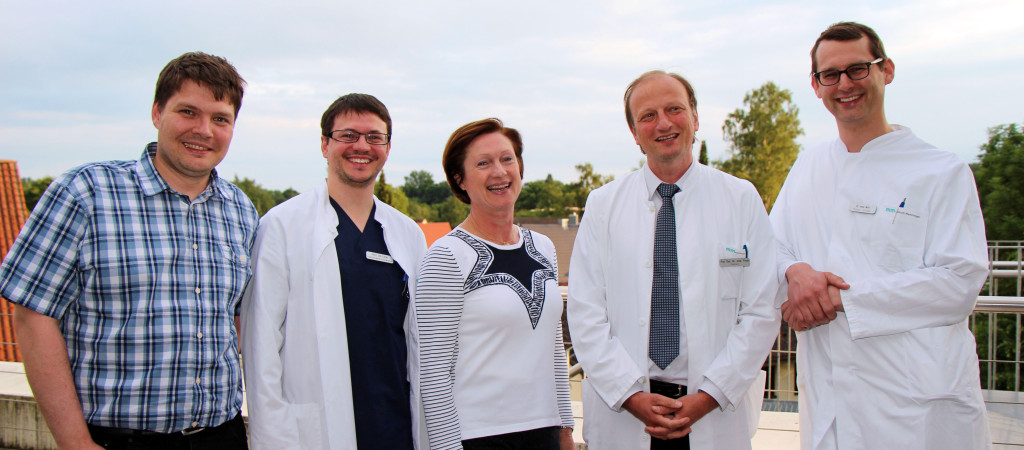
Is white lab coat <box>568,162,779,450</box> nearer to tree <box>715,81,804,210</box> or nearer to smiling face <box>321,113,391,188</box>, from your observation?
smiling face <box>321,113,391,188</box>


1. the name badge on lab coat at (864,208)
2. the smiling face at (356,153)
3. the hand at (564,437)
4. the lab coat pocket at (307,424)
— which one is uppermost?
the smiling face at (356,153)

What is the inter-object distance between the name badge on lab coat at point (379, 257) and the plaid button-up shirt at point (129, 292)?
0.64 m

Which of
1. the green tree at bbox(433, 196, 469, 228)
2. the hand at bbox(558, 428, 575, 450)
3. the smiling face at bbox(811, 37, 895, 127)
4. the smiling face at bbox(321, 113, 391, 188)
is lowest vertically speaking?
the hand at bbox(558, 428, 575, 450)

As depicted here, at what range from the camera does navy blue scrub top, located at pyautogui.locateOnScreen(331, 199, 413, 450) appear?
269 cm

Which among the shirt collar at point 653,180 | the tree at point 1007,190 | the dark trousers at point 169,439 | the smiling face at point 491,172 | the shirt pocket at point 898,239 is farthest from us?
the tree at point 1007,190

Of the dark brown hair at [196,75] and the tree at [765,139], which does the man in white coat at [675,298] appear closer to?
the dark brown hair at [196,75]

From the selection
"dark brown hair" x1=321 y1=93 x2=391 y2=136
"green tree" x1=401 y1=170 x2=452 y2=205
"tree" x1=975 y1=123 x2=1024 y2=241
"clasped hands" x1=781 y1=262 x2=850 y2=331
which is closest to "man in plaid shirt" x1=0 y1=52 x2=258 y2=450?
"dark brown hair" x1=321 y1=93 x2=391 y2=136

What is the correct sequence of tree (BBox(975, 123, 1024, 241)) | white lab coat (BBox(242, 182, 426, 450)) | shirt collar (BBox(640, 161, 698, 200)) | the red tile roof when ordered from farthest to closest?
tree (BBox(975, 123, 1024, 241)) → the red tile roof → shirt collar (BBox(640, 161, 698, 200)) → white lab coat (BBox(242, 182, 426, 450))

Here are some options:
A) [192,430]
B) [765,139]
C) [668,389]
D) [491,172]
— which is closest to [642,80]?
[491,172]

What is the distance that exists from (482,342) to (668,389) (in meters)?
0.81

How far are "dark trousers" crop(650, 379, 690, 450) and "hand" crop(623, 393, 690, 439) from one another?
82 mm

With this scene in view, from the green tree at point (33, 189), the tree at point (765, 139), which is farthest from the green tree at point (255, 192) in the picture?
the tree at point (765, 139)

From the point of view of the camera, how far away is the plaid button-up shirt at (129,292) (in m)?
2.11

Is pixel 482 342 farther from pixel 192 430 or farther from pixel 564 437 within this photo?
pixel 192 430
